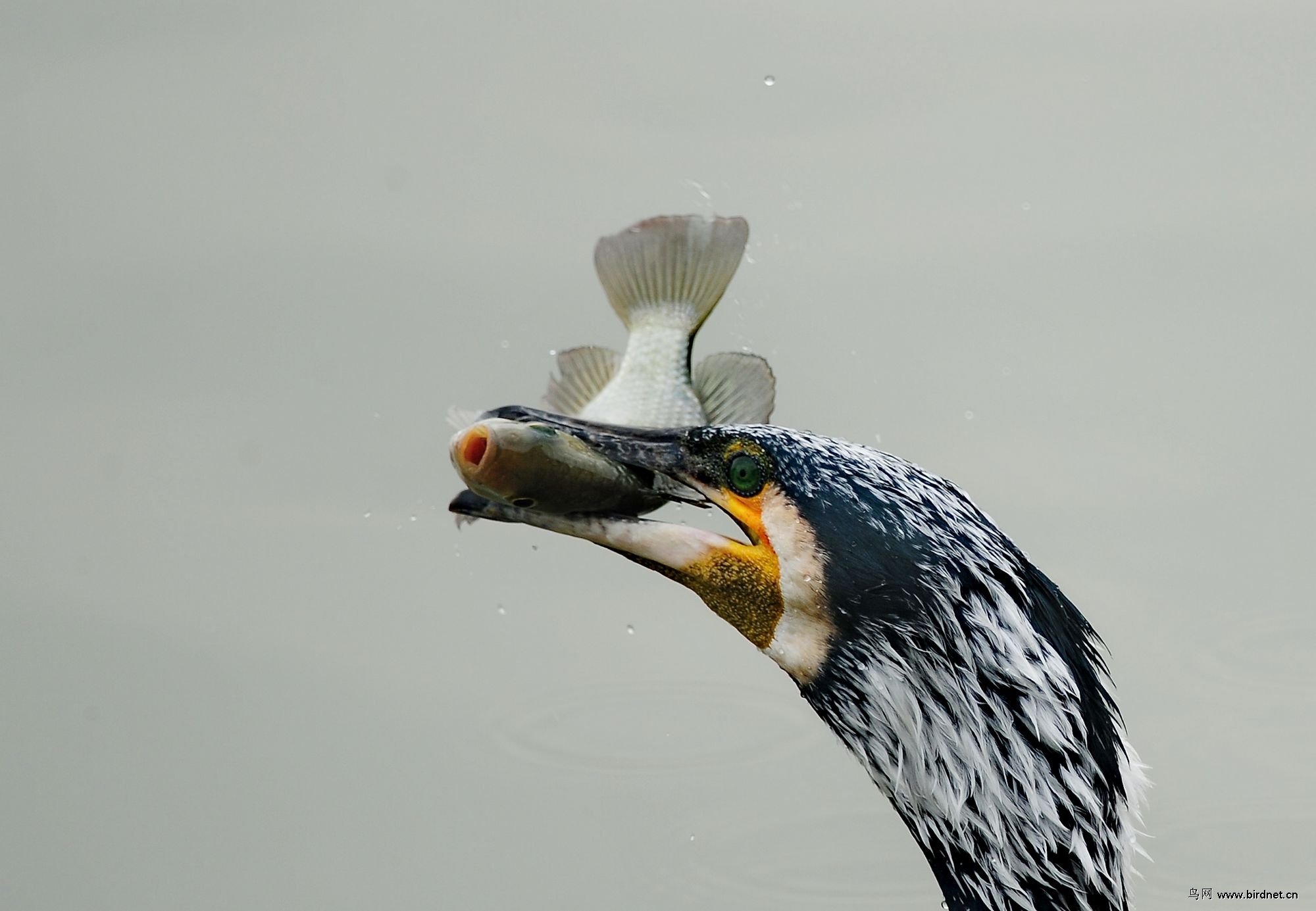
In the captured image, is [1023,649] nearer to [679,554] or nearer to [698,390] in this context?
[679,554]

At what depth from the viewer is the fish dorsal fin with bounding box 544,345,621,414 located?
12.4 feet

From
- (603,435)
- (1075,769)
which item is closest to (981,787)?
(1075,769)

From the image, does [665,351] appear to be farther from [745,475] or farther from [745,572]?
[745,572]

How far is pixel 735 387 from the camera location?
3584mm

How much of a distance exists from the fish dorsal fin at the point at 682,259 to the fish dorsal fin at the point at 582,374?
0.46ft

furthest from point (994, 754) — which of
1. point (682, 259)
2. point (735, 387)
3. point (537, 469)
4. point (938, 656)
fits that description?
point (682, 259)

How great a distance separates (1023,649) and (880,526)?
0.31m

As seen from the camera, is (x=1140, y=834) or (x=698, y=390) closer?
(x=1140, y=834)

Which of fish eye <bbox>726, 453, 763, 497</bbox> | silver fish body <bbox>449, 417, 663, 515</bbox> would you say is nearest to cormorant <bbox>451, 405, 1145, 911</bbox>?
fish eye <bbox>726, 453, 763, 497</bbox>

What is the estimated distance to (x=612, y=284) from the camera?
3.75 m

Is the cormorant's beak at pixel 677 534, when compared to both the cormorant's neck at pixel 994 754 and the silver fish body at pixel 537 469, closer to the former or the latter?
the silver fish body at pixel 537 469

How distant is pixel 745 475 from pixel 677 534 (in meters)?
0.17

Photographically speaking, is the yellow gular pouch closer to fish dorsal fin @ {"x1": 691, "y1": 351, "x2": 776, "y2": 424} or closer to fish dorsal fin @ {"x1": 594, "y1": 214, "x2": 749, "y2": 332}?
fish dorsal fin @ {"x1": 691, "y1": 351, "x2": 776, "y2": 424}

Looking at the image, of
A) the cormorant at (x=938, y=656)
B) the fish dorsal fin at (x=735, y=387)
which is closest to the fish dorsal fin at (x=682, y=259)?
the fish dorsal fin at (x=735, y=387)
